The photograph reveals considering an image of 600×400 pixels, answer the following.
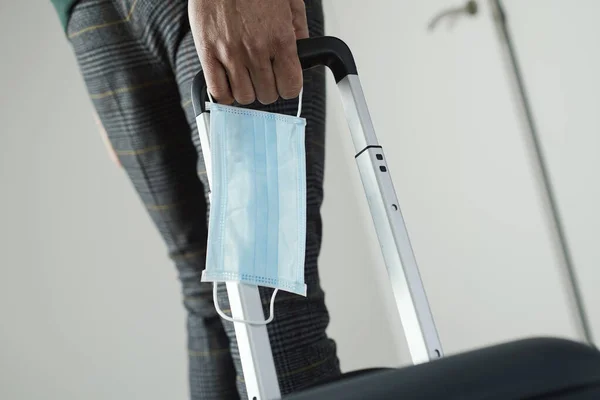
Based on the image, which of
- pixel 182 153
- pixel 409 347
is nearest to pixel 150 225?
pixel 182 153

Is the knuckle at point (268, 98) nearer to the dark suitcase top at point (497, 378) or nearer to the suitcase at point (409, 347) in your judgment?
the suitcase at point (409, 347)

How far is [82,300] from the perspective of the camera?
66.6 inches

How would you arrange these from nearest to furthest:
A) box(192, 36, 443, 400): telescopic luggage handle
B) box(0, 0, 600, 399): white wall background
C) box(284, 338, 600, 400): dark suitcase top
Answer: box(284, 338, 600, 400): dark suitcase top → box(192, 36, 443, 400): telescopic luggage handle → box(0, 0, 600, 399): white wall background

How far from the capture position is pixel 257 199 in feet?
2.20

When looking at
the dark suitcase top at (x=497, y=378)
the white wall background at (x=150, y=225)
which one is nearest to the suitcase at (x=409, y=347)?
the dark suitcase top at (x=497, y=378)

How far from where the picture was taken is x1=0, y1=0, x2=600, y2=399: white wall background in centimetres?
150

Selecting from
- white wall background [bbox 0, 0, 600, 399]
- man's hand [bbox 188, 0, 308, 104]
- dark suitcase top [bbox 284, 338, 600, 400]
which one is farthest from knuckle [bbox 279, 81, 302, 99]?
white wall background [bbox 0, 0, 600, 399]

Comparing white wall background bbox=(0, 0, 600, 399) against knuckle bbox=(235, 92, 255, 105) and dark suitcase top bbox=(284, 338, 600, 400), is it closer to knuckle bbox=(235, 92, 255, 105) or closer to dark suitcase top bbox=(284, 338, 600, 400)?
knuckle bbox=(235, 92, 255, 105)

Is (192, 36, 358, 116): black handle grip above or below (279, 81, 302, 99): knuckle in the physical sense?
above

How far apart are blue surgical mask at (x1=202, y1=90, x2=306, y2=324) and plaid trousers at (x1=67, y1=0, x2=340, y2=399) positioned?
3 cm

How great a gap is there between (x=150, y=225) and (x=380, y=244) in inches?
49.9

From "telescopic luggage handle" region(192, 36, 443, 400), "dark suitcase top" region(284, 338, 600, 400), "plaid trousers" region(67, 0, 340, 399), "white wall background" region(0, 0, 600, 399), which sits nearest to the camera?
"dark suitcase top" region(284, 338, 600, 400)

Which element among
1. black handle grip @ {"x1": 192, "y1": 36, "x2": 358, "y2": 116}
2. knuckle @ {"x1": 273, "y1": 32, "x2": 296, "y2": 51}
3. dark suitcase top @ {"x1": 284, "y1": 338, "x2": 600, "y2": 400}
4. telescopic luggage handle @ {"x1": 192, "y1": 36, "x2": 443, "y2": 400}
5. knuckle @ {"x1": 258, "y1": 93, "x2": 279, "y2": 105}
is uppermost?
knuckle @ {"x1": 273, "y1": 32, "x2": 296, "y2": 51}

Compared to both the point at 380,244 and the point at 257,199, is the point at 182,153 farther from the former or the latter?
the point at 380,244
